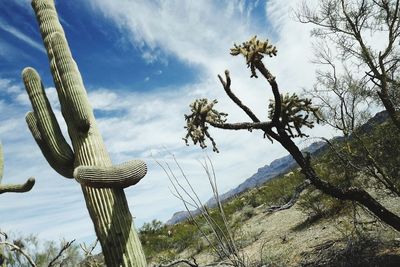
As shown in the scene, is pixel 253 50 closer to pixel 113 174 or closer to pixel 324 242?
pixel 113 174

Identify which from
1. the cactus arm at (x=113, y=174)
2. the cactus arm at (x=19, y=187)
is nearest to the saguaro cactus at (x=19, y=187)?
the cactus arm at (x=19, y=187)

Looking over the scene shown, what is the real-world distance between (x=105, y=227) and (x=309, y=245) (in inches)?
271

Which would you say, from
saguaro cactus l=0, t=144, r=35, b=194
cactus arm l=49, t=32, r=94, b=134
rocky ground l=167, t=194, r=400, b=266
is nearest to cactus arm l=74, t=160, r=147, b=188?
cactus arm l=49, t=32, r=94, b=134

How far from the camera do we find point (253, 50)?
176 inches

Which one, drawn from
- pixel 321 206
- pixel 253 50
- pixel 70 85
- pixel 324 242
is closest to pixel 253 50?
pixel 253 50

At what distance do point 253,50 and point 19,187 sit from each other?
302cm

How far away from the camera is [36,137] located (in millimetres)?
4145

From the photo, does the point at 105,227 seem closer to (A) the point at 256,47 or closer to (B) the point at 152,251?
(A) the point at 256,47

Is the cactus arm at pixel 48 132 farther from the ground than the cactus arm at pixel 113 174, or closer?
farther from the ground

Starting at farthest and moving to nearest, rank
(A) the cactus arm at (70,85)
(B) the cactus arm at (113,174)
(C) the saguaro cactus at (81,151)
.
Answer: (A) the cactus arm at (70,85)
(C) the saguaro cactus at (81,151)
(B) the cactus arm at (113,174)

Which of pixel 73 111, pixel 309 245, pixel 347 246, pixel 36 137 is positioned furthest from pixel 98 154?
pixel 309 245

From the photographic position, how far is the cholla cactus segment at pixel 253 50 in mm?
4375

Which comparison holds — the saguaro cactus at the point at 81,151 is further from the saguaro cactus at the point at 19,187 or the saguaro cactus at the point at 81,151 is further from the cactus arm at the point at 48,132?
the saguaro cactus at the point at 19,187

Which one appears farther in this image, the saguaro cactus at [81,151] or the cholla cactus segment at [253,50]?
the cholla cactus segment at [253,50]
